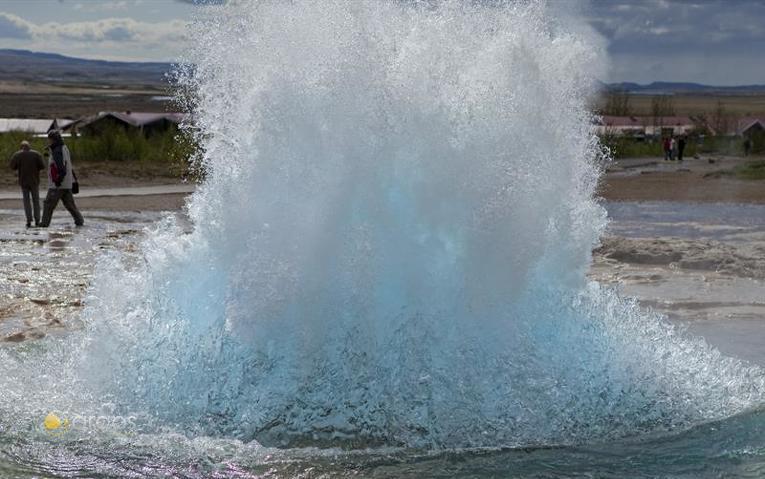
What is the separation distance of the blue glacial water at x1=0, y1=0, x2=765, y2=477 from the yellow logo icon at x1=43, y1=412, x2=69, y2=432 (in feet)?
0.13

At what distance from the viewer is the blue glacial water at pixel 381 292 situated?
18.8 ft

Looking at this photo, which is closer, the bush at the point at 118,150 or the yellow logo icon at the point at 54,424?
the yellow logo icon at the point at 54,424

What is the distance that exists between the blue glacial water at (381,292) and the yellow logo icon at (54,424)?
0.04 metres

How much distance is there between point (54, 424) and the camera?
5852 millimetres

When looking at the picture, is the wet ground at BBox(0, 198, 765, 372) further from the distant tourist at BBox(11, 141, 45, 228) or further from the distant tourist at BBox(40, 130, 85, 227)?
the distant tourist at BBox(40, 130, 85, 227)

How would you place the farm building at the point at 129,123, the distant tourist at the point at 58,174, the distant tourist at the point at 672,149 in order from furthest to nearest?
the distant tourist at the point at 672,149
the farm building at the point at 129,123
the distant tourist at the point at 58,174

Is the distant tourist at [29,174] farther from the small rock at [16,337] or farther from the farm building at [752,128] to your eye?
the farm building at [752,128]

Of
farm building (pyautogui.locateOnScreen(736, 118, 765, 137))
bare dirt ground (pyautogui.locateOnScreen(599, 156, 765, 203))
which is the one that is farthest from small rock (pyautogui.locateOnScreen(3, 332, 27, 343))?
farm building (pyautogui.locateOnScreen(736, 118, 765, 137))

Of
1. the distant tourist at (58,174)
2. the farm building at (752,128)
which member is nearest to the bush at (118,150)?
the distant tourist at (58,174)

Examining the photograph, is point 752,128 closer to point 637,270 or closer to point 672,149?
point 672,149

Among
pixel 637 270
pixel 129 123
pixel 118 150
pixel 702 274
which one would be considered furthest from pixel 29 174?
pixel 129 123

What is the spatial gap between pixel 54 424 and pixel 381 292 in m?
1.80

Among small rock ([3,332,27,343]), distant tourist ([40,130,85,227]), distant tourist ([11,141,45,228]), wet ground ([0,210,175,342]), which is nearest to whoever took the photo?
small rock ([3,332,27,343])

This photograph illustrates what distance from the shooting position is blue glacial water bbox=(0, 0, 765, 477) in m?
5.74
